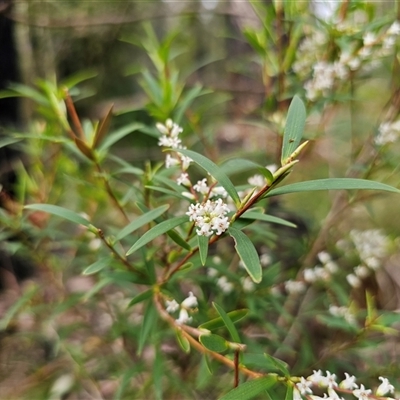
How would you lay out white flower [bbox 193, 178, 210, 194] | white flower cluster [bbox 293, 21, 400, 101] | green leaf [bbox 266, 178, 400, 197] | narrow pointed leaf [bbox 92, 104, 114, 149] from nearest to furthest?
green leaf [bbox 266, 178, 400, 197]
white flower [bbox 193, 178, 210, 194]
narrow pointed leaf [bbox 92, 104, 114, 149]
white flower cluster [bbox 293, 21, 400, 101]

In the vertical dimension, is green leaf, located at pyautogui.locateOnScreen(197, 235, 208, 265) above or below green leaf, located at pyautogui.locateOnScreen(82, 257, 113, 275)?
above

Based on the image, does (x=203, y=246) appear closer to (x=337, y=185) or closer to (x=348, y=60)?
(x=337, y=185)

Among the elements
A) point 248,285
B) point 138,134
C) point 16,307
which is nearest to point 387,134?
point 248,285

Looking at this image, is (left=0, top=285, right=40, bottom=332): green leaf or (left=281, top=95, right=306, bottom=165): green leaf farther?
(left=0, top=285, right=40, bottom=332): green leaf

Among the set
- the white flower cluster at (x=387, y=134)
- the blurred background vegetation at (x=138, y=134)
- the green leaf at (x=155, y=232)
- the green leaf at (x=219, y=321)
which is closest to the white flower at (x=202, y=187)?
the green leaf at (x=155, y=232)

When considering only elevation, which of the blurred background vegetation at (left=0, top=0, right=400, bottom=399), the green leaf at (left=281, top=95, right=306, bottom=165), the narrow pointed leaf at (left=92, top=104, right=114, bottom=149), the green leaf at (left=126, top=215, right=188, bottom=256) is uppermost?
the green leaf at (left=281, top=95, right=306, bottom=165)

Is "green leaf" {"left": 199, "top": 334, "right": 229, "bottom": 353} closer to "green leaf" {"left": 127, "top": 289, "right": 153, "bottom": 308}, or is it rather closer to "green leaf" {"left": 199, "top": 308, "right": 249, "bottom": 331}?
"green leaf" {"left": 199, "top": 308, "right": 249, "bottom": 331}

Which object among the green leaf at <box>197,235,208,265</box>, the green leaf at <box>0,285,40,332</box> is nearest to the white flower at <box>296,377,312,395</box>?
the green leaf at <box>197,235,208,265</box>
